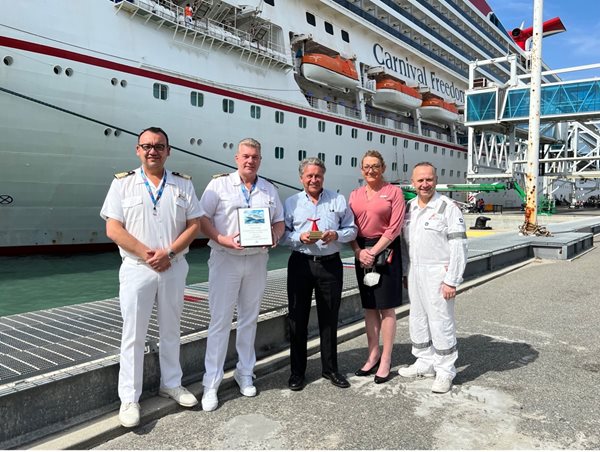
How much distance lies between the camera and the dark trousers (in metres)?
3.54

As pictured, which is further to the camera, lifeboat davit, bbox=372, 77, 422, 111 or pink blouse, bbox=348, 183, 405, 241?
lifeboat davit, bbox=372, 77, 422, 111

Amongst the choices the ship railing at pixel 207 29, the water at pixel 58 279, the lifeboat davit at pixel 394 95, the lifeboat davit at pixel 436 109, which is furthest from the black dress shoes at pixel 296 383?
the lifeboat davit at pixel 436 109

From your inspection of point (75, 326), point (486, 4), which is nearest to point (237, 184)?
point (75, 326)

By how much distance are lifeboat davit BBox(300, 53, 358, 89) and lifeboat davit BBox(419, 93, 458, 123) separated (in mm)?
8280

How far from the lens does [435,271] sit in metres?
3.55

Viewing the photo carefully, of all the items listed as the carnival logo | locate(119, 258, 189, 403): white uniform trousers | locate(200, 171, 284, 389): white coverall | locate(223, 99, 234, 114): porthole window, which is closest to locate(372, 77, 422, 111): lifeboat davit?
locate(223, 99, 234, 114): porthole window

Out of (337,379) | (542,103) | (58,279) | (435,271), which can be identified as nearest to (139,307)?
(337,379)

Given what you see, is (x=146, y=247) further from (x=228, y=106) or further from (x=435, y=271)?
(x=228, y=106)

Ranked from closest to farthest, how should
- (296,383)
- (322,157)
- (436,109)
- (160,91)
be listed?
(296,383) < (160,91) < (322,157) < (436,109)

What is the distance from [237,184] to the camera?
336cm

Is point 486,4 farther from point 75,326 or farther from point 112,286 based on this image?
point 75,326

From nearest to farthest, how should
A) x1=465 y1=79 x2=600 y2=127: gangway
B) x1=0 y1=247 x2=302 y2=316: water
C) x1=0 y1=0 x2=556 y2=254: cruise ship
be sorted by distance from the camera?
1. x1=0 y1=247 x2=302 y2=316: water
2. x1=0 y1=0 x2=556 y2=254: cruise ship
3. x1=465 y1=79 x2=600 y2=127: gangway

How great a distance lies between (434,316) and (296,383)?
1185 millimetres

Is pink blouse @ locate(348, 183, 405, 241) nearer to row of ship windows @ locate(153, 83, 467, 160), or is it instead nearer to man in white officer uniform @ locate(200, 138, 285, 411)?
man in white officer uniform @ locate(200, 138, 285, 411)
